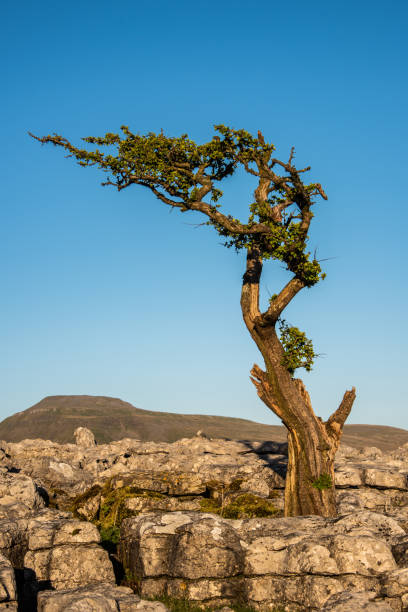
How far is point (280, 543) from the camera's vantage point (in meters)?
17.7

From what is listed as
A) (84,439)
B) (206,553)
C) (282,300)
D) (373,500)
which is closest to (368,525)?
(206,553)

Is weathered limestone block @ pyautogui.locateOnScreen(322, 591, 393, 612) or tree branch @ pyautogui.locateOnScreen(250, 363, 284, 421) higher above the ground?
tree branch @ pyautogui.locateOnScreen(250, 363, 284, 421)

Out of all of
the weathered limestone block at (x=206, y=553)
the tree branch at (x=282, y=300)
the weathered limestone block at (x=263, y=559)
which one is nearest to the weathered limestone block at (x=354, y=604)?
the weathered limestone block at (x=263, y=559)

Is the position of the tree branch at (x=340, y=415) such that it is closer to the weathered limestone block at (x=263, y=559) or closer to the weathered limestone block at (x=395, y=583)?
the weathered limestone block at (x=263, y=559)

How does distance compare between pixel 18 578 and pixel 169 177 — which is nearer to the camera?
pixel 18 578

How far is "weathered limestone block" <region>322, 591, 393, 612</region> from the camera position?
12992mm

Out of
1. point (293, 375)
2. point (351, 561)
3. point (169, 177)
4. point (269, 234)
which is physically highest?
point (169, 177)

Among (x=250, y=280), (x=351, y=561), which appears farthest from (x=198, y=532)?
(x=250, y=280)

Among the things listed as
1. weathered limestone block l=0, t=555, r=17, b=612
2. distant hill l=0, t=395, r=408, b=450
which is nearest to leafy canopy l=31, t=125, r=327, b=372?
weathered limestone block l=0, t=555, r=17, b=612

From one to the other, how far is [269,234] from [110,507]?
14014 millimetres

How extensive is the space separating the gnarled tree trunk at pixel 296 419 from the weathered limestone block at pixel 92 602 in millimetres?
12027

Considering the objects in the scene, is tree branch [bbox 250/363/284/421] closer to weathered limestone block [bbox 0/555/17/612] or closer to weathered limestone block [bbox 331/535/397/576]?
weathered limestone block [bbox 331/535/397/576]

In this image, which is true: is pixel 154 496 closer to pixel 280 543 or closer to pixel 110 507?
pixel 110 507

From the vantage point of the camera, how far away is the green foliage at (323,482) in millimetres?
25547
